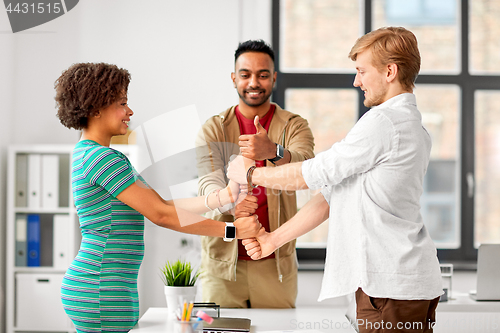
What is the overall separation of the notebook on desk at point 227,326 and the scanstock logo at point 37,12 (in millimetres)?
2872

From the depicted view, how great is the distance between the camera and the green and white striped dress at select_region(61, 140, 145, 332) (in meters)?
1.38

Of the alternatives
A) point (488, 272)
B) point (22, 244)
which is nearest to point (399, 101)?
point (488, 272)

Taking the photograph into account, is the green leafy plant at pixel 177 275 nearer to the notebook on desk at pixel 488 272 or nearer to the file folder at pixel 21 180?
the notebook on desk at pixel 488 272

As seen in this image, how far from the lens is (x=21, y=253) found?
122 inches

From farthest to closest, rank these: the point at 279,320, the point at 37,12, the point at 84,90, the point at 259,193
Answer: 1. the point at 37,12
2. the point at 259,193
3. the point at 279,320
4. the point at 84,90

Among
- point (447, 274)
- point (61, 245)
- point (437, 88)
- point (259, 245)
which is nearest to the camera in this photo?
point (259, 245)

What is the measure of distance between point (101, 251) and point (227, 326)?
443 millimetres

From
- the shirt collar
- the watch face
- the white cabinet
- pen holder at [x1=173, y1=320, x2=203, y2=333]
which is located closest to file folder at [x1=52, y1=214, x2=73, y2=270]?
the white cabinet

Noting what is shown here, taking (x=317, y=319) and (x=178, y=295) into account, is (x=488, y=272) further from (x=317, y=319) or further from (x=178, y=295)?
(x=178, y=295)

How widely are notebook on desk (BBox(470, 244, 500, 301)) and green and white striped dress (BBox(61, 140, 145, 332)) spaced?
172cm

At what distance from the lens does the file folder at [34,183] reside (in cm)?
309

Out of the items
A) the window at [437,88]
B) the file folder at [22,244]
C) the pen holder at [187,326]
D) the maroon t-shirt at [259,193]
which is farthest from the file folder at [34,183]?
the pen holder at [187,326]

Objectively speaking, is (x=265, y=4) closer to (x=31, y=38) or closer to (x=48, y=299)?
(x=31, y=38)

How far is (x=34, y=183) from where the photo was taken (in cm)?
310
